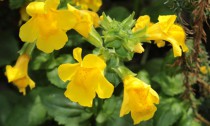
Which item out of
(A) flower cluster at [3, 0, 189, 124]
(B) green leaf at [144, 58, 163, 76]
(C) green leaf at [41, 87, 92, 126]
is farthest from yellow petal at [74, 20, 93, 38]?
(B) green leaf at [144, 58, 163, 76]

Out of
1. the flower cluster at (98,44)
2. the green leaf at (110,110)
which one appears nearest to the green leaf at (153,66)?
the green leaf at (110,110)

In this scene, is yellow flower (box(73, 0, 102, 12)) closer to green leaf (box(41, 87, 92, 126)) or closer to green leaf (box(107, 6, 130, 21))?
green leaf (box(107, 6, 130, 21))

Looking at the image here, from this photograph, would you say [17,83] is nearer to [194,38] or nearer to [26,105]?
[26,105]

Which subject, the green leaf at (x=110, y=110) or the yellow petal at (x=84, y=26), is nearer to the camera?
the yellow petal at (x=84, y=26)

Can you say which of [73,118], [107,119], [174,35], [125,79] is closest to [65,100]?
[73,118]

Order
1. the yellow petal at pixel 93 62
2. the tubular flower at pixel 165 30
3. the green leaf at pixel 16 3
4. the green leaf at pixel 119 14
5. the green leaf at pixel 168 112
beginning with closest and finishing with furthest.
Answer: the yellow petal at pixel 93 62
the tubular flower at pixel 165 30
the green leaf at pixel 168 112
the green leaf at pixel 16 3
the green leaf at pixel 119 14

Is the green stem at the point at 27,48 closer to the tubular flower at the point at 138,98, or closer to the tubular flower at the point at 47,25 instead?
the tubular flower at the point at 47,25

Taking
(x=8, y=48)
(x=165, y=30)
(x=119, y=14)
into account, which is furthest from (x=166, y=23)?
(x=8, y=48)
